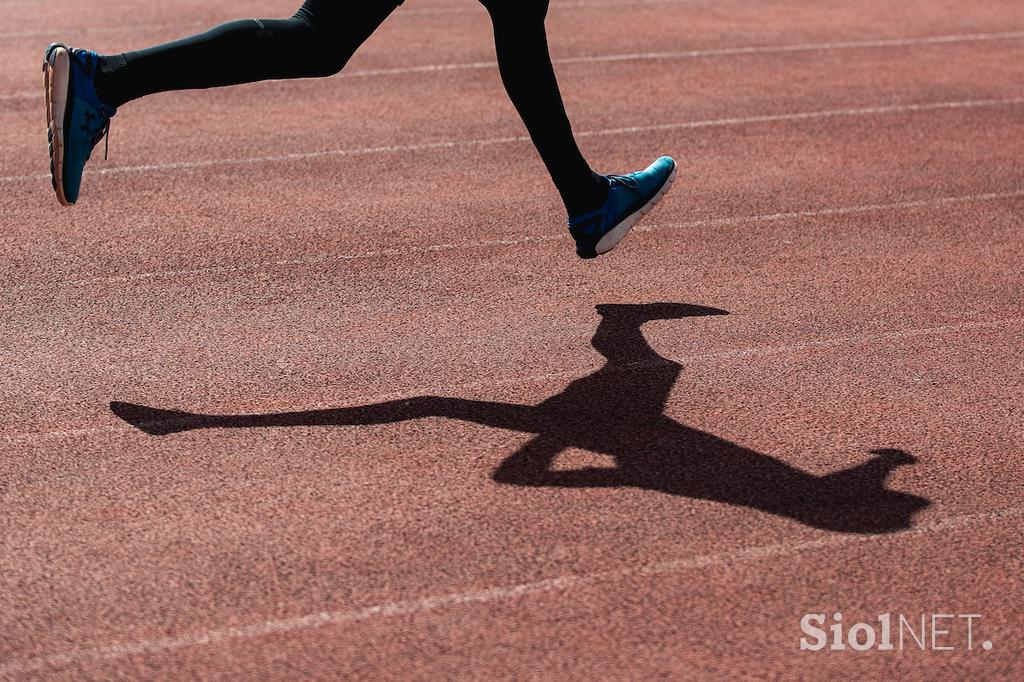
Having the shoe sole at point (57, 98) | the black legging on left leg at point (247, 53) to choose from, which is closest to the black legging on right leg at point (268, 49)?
the black legging on left leg at point (247, 53)

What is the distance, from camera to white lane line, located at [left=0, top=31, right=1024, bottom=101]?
8320 millimetres

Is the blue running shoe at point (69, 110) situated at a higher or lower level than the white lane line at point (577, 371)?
higher

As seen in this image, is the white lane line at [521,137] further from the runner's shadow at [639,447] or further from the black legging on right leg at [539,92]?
the runner's shadow at [639,447]

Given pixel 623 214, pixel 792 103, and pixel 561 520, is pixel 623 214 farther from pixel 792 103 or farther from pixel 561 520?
pixel 792 103

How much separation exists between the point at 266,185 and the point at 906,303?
288 cm

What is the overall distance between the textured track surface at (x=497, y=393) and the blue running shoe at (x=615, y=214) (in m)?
0.30

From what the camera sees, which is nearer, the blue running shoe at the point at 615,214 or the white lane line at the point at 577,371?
the white lane line at the point at 577,371

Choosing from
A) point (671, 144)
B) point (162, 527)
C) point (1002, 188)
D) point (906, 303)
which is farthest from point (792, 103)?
point (162, 527)

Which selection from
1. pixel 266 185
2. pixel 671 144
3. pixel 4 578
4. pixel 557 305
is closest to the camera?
pixel 4 578

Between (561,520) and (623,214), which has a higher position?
(623,214)

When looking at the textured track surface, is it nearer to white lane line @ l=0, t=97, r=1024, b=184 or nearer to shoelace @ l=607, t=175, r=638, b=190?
white lane line @ l=0, t=97, r=1024, b=184

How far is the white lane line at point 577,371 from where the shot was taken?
3939mm

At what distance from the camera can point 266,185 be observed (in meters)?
6.28

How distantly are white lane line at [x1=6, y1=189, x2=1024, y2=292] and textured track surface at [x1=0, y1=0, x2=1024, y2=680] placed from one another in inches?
0.8
